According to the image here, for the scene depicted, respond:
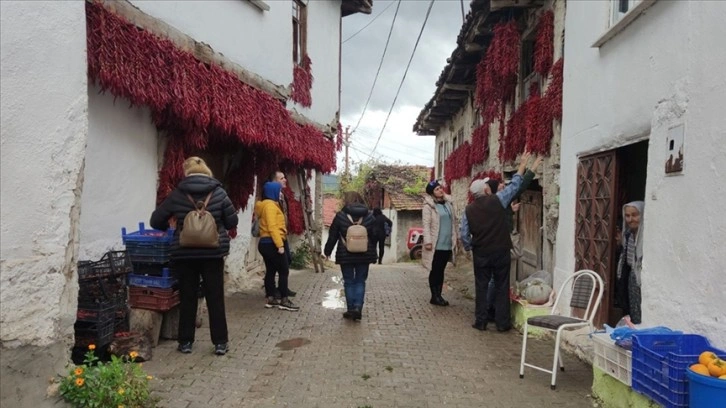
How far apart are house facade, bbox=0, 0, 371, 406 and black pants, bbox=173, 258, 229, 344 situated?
885 millimetres

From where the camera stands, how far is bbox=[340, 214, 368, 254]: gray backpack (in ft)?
20.9

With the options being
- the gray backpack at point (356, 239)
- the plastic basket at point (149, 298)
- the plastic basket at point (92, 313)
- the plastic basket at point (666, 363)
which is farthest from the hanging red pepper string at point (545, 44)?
the plastic basket at point (92, 313)

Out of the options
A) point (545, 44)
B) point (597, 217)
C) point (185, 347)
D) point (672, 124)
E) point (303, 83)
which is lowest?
point (185, 347)

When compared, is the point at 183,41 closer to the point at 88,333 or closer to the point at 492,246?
the point at 88,333

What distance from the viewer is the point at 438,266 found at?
765 centimetres

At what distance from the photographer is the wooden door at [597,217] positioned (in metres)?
5.13

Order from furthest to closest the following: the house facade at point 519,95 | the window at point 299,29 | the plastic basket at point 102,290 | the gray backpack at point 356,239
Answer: the window at point 299,29 < the house facade at point 519,95 < the gray backpack at point 356,239 < the plastic basket at point 102,290

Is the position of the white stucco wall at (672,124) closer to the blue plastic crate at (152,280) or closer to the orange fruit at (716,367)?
the orange fruit at (716,367)

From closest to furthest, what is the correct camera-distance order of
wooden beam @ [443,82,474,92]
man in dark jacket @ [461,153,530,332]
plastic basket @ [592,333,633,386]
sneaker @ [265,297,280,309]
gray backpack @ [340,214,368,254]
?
plastic basket @ [592,333,633,386], man in dark jacket @ [461,153,530,332], gray backpack @ [340,214,368,254], sneaker @ [265,297,280,309], wooden beam @ [443,82,474,92]

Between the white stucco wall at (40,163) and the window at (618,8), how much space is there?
455cm

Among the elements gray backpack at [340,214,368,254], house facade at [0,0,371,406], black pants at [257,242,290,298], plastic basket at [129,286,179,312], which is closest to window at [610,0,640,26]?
gray backpack at [340,214,368,254]

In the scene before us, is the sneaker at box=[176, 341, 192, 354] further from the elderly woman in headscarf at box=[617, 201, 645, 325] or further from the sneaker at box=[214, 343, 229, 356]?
the elderly woman in headscarf at box=[617, 201, 645, 325]

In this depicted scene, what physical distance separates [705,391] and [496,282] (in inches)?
137

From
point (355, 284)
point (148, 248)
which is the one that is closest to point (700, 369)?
point (355, 284)
